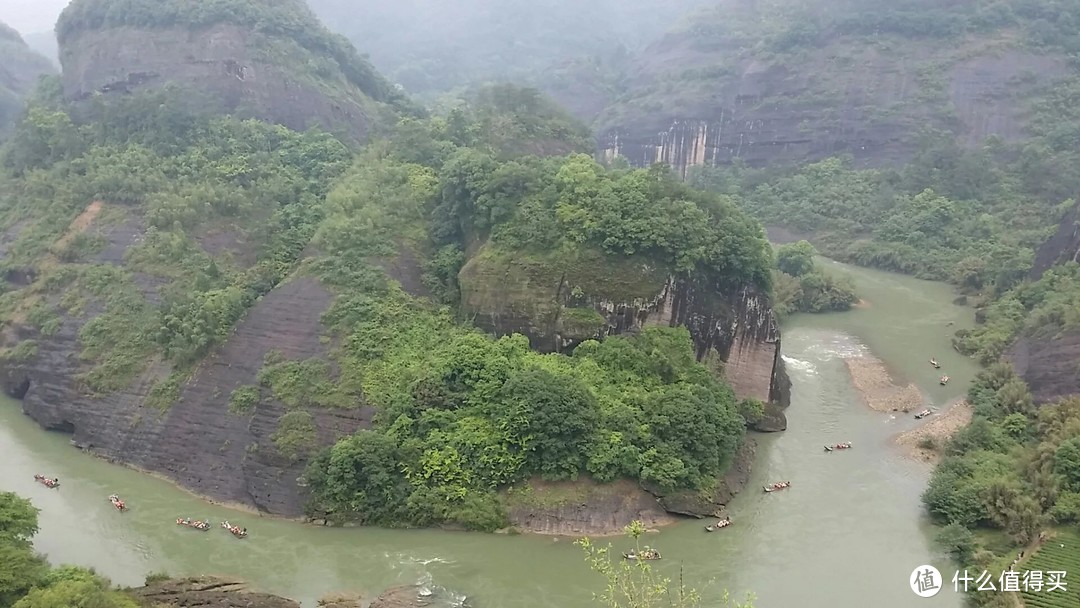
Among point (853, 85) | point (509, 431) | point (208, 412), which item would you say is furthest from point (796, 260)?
point (208, 412)

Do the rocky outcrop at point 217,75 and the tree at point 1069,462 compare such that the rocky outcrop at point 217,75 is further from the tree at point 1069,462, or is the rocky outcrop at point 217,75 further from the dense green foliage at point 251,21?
the tree at point 1069,462

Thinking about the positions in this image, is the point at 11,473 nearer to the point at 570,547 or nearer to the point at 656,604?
the point at 570,547

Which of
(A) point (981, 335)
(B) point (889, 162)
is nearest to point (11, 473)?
(A) point (981, 335)

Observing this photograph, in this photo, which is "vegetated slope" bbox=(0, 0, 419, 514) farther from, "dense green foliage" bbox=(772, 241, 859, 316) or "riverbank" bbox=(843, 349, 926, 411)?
"dense green foliage" bbox=(772, 241, 859, 316)

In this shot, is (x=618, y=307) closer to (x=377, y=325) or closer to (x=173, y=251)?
(x=377, y=325)

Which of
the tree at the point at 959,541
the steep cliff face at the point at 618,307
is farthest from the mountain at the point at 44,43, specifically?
the tree at the point at 959,541

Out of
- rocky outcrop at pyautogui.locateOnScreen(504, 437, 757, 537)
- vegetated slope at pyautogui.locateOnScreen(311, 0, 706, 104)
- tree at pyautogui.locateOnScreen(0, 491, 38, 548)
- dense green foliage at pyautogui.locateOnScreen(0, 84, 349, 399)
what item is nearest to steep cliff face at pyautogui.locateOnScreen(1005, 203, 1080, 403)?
rocky outcrop at pyautogui.locateOnScreen(504, 437, 757, 537)
